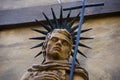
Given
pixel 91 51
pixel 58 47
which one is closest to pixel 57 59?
pixel 58 47

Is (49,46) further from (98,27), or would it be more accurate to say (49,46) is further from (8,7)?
(8,7)

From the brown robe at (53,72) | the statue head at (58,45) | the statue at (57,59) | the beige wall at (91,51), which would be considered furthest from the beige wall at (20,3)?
the brown robe at (53,72)

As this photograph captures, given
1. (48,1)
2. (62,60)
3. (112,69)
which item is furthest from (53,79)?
(48,1)

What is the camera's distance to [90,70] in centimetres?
412

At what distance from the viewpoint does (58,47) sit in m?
2.88

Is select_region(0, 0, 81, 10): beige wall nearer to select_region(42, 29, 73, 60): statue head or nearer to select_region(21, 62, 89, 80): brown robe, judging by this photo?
select_region(42, 29, 73, 60): statue head

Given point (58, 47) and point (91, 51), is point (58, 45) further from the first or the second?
point (91, 51)

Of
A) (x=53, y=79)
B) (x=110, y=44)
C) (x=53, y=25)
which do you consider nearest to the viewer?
(x=53, y=79)

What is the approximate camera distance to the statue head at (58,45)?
286 cm

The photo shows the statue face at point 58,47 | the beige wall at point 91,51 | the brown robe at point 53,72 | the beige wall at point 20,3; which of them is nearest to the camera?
the brown robe at point 53,72

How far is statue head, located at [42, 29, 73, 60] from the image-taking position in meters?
2.86

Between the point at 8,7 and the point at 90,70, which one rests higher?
the point at 8,7

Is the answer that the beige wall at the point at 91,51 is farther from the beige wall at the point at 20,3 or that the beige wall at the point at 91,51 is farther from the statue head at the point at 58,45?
the statue head at the point at 58,45

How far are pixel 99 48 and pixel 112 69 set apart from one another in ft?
1.17
